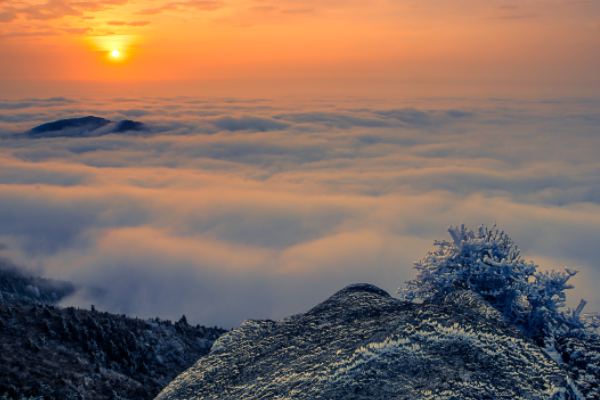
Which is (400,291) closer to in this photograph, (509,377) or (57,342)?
(509,377)

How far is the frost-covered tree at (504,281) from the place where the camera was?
9984 mm

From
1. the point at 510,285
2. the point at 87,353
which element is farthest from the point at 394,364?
the point at 87,353

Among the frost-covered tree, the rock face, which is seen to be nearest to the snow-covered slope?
the rock face

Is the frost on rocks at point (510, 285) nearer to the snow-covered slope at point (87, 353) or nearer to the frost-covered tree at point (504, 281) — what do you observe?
the frost-covered tree at point (504, 281)

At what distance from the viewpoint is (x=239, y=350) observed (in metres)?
9.50

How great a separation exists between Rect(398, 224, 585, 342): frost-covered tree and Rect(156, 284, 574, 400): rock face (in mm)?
1685

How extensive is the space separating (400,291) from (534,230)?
158 metres

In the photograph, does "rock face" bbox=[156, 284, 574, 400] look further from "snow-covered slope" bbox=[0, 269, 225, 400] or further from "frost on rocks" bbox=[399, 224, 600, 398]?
"snow-covered slope" bbox=[0, 269, 225, 400]

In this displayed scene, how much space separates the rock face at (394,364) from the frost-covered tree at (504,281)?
5.53ft

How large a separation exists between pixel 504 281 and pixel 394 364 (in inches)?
219

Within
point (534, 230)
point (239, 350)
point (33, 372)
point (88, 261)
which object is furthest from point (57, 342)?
point (534, 230)

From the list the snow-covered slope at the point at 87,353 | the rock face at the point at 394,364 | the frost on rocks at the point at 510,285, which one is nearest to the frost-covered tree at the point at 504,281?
the frost on rocks at the point at 510,285

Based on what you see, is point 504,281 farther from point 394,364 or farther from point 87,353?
point 87,353

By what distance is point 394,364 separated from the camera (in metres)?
6.56
